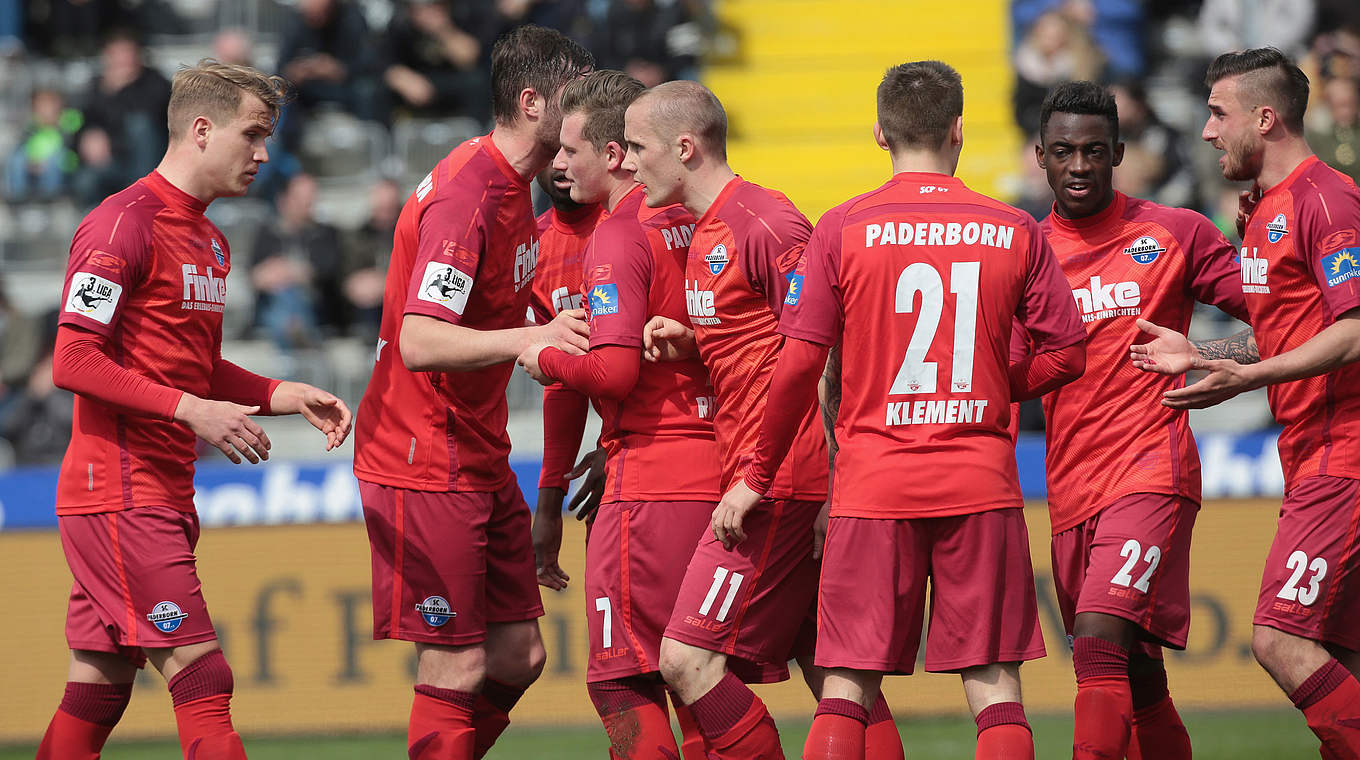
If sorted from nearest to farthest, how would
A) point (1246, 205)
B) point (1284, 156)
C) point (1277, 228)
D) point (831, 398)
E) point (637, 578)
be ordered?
point (831, 398) < point (637, 578) < point (1277, 228) < point (1284, 156) < point (1246, 205)

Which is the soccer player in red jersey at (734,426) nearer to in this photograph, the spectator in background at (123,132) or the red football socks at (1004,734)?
the red football socks at (1004,734)

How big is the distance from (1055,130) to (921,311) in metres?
1.68

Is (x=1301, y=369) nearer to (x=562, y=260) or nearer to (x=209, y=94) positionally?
(x=562, y=260)

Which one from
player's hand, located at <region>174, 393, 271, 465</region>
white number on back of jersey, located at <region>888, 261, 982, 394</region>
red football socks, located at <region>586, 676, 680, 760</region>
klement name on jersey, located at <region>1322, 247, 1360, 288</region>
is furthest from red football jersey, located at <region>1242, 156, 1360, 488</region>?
player's hand, located at <region>174, 393, 271, 465</region>

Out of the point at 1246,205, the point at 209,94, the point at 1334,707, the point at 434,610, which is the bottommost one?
the point at 1334,707

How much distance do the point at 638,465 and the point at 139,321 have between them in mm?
1882

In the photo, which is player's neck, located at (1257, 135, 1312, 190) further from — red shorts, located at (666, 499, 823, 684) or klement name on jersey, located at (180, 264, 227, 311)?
klement name on jersey, located at (180, 264, 227, 311)

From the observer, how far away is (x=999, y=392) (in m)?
5.00

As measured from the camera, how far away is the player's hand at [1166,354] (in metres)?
5.29

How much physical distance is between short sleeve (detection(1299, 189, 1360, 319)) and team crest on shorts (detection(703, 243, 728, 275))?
7.18ft

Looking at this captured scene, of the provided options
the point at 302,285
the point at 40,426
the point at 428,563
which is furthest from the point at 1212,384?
the point at 40,426

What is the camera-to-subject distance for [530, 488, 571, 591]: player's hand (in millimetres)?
6367

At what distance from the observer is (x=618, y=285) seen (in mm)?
5496

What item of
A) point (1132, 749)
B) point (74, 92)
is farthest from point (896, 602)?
point (74, 92)
